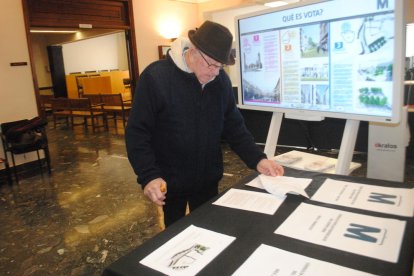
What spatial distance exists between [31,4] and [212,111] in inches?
167

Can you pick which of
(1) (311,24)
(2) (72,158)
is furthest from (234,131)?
(2) (72,158)

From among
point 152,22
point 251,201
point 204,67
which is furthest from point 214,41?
point 152,22

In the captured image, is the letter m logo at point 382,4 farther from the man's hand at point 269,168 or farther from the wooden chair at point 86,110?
the wooden chair at point 86,110

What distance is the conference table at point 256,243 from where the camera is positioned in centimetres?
70

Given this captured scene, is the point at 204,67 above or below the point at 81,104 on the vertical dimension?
above

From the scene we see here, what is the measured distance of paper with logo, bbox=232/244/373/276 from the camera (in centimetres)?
67

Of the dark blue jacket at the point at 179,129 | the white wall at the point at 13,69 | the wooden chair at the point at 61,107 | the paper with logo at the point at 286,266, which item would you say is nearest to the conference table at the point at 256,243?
the paper with logo at the point at 286,266

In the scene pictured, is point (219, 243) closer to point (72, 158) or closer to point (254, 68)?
point (254, 68)

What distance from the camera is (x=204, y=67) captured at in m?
1.20

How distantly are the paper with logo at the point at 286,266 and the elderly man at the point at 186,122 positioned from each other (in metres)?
0.45

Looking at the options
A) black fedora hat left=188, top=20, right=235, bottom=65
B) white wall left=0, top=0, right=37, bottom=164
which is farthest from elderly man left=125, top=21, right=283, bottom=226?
white wall left=0, top=0, right=37, bottom=164

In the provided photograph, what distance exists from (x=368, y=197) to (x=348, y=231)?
0.80ft

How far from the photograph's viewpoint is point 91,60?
11.1 meters

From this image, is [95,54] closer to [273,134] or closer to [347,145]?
[273,134]
